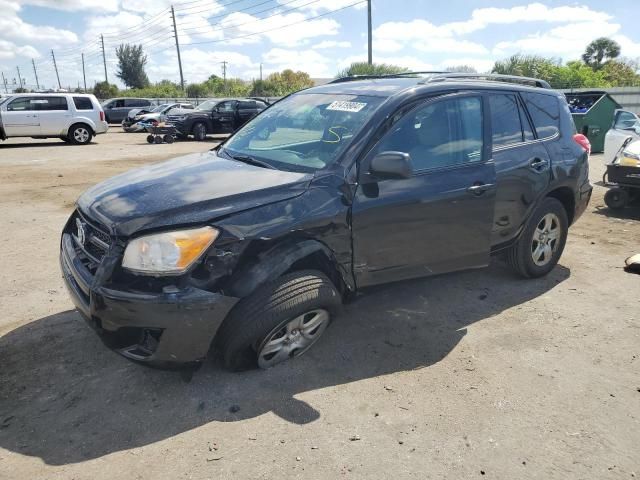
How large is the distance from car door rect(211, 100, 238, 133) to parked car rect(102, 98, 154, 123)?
37.9ft

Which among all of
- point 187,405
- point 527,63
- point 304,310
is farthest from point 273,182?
point 527,63

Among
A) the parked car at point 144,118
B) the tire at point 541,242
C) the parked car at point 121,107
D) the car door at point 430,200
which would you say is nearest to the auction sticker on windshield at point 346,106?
the car door at point 430,200

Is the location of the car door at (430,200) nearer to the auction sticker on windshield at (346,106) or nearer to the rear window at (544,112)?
the auction sticker on windshield at (346,106)

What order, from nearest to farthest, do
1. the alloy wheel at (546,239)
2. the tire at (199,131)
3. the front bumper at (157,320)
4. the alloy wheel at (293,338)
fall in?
A: the front bumper at (157,320) → the alloy wheel at (293,338) → the alloy wheel at (546,239) → the tire at (199,131)

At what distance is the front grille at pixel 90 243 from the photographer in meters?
2.83

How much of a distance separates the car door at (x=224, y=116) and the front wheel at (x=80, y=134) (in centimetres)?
466

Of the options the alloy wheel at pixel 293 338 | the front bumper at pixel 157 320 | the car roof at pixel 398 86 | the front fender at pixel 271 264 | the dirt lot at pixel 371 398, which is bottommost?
the dirt lot at pixel 371 398

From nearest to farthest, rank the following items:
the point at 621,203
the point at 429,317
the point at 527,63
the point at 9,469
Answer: the point at 9,469 < the point at 429,317 < the point at 621,203 < the point at 527,63

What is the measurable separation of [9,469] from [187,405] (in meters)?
0.86

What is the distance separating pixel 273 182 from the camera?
3.00 metres

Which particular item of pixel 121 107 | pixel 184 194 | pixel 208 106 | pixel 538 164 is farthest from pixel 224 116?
pixel 184 194

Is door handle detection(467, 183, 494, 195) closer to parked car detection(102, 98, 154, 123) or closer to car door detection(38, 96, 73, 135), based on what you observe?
car door detection(38, 96, 73, 135)

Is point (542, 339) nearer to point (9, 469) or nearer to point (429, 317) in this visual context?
point (429, 317)

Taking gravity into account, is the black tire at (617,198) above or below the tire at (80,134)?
below
